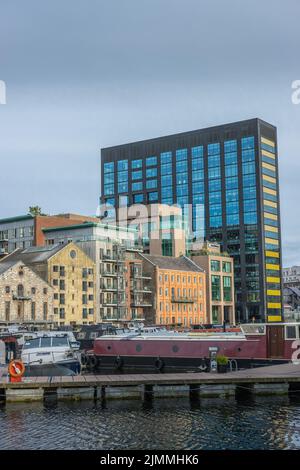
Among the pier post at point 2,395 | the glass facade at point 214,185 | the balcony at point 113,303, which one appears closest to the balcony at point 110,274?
the balcony at point 113,303

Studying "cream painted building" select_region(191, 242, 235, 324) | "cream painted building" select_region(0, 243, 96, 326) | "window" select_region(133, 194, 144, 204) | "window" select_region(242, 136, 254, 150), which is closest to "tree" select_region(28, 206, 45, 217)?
"cream painted building" select_region(0, 243, 96, 326)

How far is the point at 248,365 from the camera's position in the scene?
2083 inches

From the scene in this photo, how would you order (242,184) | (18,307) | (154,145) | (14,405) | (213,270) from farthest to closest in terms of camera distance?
(154,145) < (242,184) < (213,270) < (18,307) < (14,405)

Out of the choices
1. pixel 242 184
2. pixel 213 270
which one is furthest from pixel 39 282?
pixel 242 184

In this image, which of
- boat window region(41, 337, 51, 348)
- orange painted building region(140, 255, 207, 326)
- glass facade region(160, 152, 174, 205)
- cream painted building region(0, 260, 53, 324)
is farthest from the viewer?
glass facade region(160, 152, 174, 205)

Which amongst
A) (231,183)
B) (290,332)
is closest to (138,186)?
(231,183)

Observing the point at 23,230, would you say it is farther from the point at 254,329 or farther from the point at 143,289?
the point at 254,329

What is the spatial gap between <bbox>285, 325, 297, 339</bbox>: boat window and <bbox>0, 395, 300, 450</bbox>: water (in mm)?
12394

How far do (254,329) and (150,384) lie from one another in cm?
1698

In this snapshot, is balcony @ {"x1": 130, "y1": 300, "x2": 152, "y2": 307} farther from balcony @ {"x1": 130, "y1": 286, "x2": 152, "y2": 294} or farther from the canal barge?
the canal barge

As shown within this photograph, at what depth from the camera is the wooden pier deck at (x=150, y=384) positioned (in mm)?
37938

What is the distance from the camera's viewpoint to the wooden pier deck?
37.9 meters

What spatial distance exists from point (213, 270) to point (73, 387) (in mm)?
114108
